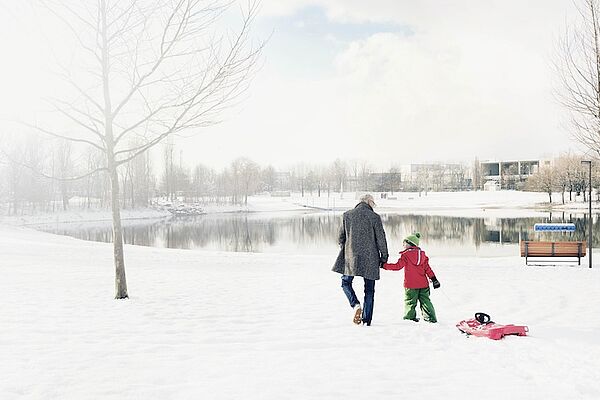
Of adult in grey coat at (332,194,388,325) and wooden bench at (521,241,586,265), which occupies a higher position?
adult in grey coat at (332,194,388,325)

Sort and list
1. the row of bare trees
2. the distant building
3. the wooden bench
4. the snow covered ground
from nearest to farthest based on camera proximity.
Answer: the snow covered ground
the wooden bench
the row of bare trees
the distant building

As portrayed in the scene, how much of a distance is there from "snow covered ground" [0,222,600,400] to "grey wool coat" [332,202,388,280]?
80 centimetres

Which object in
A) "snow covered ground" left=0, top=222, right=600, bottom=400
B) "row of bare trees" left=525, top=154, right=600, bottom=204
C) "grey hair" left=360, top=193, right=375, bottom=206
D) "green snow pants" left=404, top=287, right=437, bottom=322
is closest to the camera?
"snow covered ground" left=0, top=222, right=600, bottom=400

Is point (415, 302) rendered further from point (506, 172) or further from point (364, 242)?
point (506, 172)

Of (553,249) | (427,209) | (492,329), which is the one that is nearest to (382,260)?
(492,329)

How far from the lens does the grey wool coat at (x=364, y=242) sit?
21.8ft

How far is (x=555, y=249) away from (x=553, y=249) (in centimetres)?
9

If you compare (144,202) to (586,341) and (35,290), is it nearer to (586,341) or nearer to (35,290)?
(35,290)

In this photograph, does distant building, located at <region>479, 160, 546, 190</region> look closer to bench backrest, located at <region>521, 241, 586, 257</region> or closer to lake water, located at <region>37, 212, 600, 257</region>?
lake water, located at <region>37, 212, 600, 257</region>

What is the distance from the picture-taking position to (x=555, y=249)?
52.7ft

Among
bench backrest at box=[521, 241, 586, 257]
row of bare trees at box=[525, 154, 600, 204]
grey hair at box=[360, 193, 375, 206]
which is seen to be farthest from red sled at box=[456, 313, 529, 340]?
row of bare trees at box=[525, 154, 600, 204]

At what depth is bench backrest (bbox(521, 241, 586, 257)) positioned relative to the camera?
52.0ft

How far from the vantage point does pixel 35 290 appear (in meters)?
9.62

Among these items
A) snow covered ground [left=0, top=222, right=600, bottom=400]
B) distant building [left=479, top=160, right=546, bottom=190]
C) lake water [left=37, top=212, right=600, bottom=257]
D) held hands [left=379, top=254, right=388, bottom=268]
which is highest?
distant building [left=479, top=160, right=546, bottom=190]
